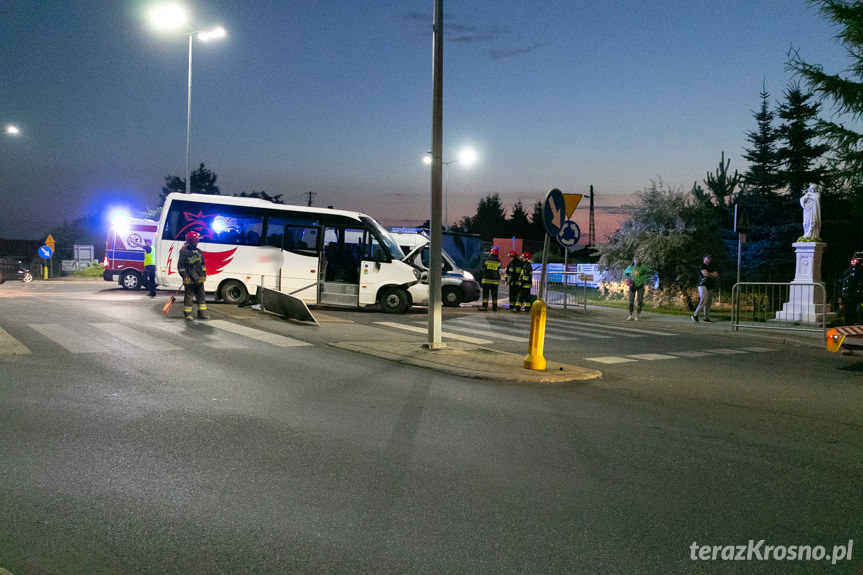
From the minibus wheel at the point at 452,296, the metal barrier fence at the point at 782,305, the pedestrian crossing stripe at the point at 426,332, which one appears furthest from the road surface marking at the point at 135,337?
the metal barrier fence at the point at 782,305

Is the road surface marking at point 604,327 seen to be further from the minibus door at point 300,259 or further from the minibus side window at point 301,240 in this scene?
the minibus side window at point 301,240

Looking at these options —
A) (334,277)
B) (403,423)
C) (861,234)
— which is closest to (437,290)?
(403,423)

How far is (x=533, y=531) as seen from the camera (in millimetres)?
3791

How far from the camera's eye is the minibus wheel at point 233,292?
62.7 ft

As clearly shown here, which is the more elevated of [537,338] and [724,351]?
[537,338]

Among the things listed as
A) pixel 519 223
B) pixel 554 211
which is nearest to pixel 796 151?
pixel 554 211

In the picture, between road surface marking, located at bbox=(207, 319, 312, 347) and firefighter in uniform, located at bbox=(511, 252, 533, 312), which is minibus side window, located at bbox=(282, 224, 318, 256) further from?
firefighter in uniform, located at bbox=(511, 252, 533, 312)

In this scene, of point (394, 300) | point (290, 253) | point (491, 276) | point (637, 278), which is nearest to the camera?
point (394, 300)

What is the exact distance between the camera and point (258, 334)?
40.2ft

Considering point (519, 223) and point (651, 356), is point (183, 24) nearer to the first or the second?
point (651, 356)

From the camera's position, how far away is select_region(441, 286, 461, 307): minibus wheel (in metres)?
22.1

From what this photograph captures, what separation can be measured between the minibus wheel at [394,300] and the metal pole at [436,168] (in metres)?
7.79

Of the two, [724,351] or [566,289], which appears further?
[566,289]

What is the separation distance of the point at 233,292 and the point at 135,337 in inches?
313
